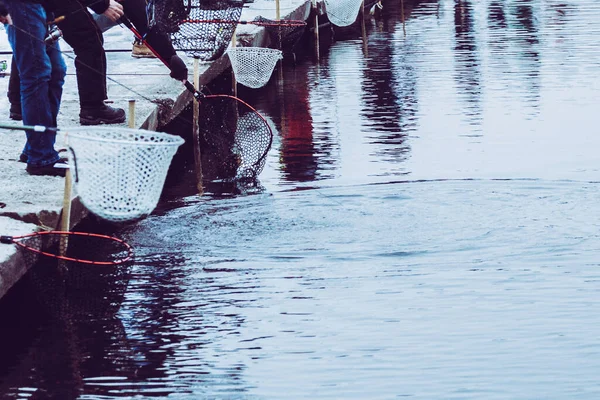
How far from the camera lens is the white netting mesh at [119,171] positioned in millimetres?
5910

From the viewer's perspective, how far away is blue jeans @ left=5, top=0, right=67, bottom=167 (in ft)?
26.0

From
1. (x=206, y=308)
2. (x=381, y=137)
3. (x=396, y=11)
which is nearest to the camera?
(x=206, y=308)

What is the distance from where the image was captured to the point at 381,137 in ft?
36.6

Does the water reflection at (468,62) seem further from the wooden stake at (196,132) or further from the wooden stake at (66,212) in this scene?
the wooden stake at (66,212)

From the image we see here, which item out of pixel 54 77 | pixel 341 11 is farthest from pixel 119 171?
pixel 341 11

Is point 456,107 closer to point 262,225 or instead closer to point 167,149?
point 262,225

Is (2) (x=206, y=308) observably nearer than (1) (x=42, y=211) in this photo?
Yes

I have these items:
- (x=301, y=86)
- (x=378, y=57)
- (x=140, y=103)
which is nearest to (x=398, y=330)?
(x=140, y=103)

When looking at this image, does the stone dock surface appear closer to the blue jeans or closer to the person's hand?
the blue jeans

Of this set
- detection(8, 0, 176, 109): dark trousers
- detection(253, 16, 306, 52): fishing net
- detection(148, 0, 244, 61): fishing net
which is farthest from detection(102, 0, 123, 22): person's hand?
detection(253, 16, 306, 52): fishing net

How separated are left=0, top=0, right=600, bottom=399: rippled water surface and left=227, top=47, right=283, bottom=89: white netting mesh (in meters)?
0.53

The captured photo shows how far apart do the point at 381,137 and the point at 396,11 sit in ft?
40.3

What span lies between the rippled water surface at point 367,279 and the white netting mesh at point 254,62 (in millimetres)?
532

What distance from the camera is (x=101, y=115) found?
9.57 meters
